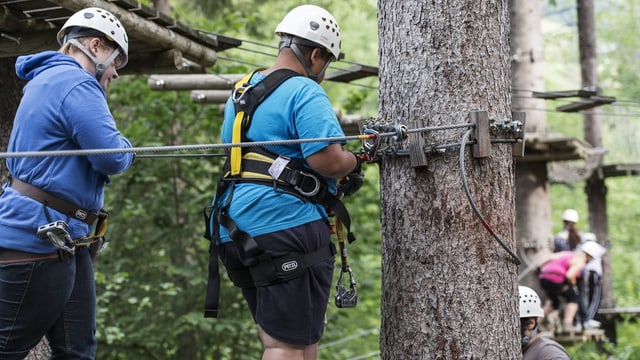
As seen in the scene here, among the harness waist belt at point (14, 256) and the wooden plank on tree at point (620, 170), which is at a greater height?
the harness waist belt at point (14, 256)

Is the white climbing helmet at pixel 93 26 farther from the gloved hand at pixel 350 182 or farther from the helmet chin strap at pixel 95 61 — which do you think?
the gloved hand at pixel 350 182

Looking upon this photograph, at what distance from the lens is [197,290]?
35.9 feet

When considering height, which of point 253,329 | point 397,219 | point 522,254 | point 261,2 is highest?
Answer: point 261,2

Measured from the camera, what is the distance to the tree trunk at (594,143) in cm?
1456

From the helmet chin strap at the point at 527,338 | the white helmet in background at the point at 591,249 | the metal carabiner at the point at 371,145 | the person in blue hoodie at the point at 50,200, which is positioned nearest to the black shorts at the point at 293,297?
the metal carabiner at the point at 371,145

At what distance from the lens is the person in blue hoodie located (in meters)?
3.32

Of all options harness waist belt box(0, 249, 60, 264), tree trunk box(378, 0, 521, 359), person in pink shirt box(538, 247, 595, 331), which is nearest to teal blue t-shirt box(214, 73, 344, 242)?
tree trunk box(378, 0, 521, 359)

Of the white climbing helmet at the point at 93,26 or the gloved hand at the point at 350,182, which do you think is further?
the gloved hand at the point at 350,182

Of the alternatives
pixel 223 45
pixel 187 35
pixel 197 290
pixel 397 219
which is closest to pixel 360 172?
pixel 397 219

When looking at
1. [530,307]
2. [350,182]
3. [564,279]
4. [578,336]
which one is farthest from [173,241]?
[350,182]

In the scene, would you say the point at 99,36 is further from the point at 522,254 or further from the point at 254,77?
the point at 522,254

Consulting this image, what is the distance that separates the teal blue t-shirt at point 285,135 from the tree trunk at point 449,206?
0.42 metres

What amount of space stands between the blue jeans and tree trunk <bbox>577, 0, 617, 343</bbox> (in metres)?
12.1

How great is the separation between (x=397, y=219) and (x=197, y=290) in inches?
300
